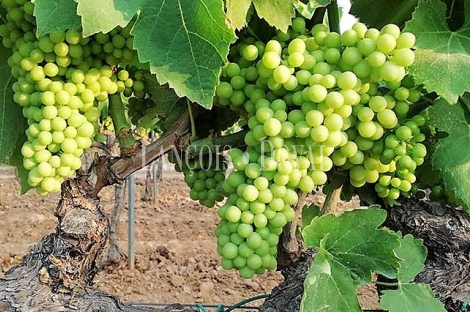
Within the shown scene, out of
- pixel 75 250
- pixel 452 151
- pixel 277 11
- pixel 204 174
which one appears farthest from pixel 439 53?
pixel 75 250

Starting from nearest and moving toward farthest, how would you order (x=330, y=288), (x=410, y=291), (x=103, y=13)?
(x=103, y=13) < (x=330, y=288) < (x=410, y=291)

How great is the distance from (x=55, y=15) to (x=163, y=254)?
5671 millimetres

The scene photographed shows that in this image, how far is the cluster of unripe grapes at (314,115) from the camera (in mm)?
917

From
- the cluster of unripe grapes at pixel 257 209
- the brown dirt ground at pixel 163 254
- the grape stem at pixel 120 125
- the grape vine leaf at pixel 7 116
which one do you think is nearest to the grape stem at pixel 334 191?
the cluster of unripe grapes at pixel 257 209

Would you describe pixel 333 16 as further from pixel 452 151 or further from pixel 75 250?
pixel 75 250

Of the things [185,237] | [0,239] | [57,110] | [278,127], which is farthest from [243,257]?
[0,239]

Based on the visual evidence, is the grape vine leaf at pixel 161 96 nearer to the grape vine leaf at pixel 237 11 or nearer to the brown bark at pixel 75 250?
the brown bark at pixel 75 250

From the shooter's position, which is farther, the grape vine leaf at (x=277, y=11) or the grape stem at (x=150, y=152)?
the grape stem at (x=150, y=152)

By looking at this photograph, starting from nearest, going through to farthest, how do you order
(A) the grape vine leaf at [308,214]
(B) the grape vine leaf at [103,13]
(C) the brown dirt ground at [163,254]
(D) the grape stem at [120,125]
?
(B) the grape vine leaf at [103,13] < (D) the grape stem at [120,125] < (A) the grape vine leaf at [308,214] < (C) the brown dirt ground at [163,254]

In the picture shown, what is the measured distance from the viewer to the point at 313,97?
0.91m

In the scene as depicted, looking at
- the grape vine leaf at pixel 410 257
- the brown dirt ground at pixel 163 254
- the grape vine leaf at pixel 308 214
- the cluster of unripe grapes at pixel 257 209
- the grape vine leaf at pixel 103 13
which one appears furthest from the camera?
the brown dirt ground at pixel 163 254

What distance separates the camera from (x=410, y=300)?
3.54ft

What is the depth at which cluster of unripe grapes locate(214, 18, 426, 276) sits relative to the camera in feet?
3.01

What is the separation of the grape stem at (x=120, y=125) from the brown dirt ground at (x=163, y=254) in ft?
13.6
